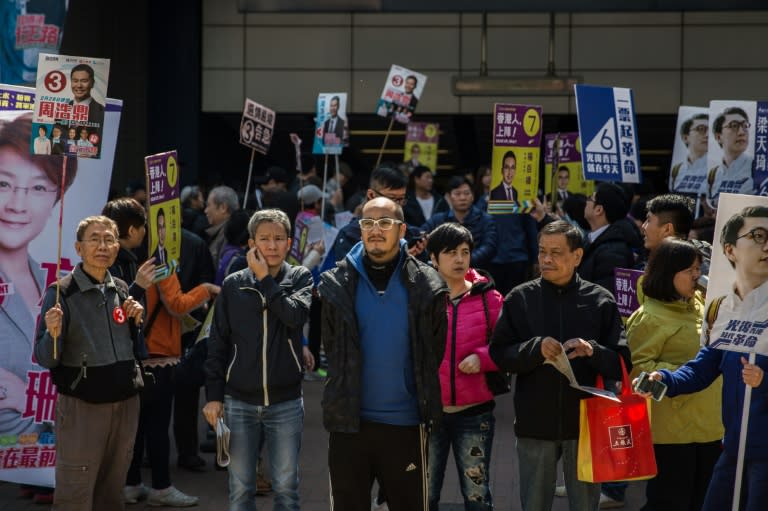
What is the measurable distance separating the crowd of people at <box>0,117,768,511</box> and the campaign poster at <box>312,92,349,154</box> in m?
5.76

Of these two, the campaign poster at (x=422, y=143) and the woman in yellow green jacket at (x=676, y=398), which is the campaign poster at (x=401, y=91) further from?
the woman in yellow green jacket at (x=676, y=398)

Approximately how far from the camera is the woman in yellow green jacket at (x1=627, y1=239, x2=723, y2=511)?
19.8 ft

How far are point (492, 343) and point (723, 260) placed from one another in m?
1.25

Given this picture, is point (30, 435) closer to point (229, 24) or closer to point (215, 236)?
point (215, 236)

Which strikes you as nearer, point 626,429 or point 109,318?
point 626,429

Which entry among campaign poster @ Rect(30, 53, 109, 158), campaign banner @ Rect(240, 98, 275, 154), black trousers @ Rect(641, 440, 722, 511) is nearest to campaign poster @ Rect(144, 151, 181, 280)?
campaign poster @ Rect(30, 53, 109, 158)

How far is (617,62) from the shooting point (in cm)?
2100

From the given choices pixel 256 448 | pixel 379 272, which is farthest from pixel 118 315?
pixel 379 272

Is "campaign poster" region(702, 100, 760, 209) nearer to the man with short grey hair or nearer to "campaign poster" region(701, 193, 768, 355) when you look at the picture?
the man with short grey hair

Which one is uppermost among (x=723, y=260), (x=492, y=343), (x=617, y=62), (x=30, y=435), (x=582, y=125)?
(x=617, y=62)

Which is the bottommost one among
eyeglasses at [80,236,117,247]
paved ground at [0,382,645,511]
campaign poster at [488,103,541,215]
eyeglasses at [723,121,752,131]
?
paved ground at [0,382,645,511]

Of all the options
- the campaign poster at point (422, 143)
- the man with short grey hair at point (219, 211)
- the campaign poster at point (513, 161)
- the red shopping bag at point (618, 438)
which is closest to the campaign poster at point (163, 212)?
the man with short grey hair at point (219, 211)

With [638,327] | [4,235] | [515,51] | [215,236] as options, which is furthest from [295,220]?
[515,51]

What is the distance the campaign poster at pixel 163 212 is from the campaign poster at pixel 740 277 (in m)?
3.38
